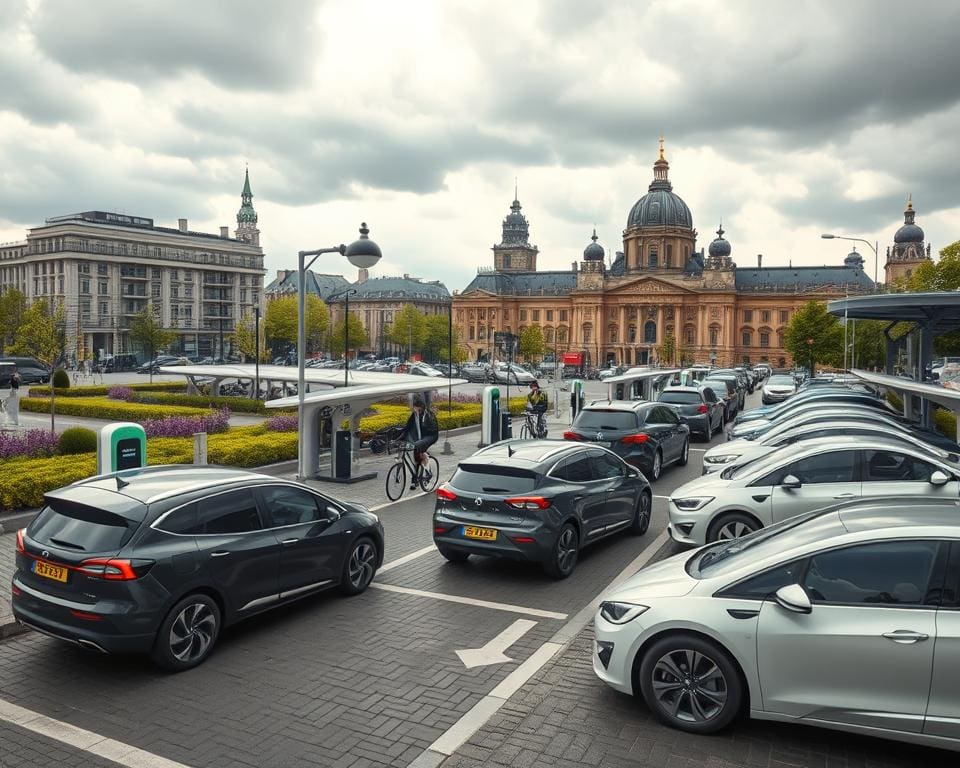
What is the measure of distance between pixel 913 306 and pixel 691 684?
1481 centimetres

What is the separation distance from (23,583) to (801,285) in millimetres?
127763

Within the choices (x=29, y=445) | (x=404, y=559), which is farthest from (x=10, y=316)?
(x=404, y=559)

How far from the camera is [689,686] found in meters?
5.72

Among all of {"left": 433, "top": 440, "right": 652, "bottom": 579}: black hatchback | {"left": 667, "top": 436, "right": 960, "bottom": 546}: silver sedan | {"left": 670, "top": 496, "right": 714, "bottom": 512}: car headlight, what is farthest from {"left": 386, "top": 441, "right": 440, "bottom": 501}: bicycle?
{"left": 667, "top": 436, "right": 960, "bottom": 546}: silver sedan

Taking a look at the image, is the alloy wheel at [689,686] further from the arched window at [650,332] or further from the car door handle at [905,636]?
the arched window at [650,332]

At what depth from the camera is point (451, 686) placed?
656cm

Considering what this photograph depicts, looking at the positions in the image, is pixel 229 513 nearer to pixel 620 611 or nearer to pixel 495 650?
pixel 495 650

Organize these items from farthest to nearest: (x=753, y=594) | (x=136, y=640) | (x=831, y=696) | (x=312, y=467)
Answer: (x=312, y=467), (x=136, y=640), (x=753, y=594), (x=831, y=696)

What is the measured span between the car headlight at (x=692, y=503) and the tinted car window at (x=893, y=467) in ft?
6.60

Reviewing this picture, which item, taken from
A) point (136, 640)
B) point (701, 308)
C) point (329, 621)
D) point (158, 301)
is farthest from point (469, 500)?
point (701, 308)

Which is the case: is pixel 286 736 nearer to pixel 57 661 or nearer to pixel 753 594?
pixel 57 661

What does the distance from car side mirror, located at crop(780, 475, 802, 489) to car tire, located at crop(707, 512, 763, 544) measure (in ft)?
2.01

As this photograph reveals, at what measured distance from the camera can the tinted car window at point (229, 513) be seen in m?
7.21

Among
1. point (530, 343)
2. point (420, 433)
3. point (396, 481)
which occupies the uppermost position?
point (530, 343)
